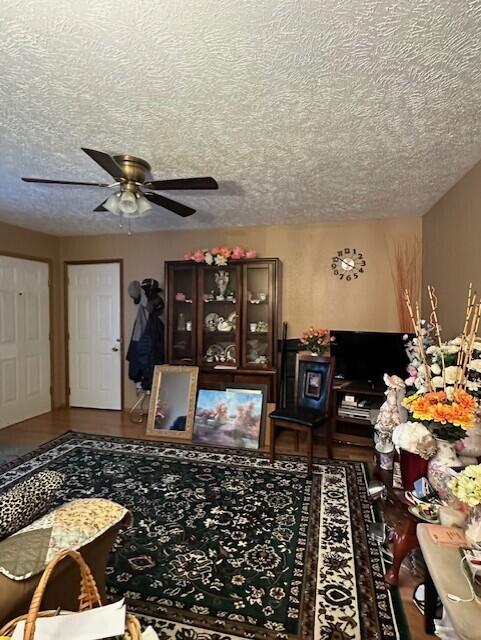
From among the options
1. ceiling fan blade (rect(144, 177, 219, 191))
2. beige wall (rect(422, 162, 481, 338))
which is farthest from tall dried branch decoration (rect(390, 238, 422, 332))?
ceiling fan blade (rect(144, 177, 219, 191))

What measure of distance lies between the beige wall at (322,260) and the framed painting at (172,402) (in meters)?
1.34

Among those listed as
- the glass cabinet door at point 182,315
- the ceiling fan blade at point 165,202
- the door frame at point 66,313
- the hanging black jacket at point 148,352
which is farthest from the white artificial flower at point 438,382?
Result: the door frame at point 66,313

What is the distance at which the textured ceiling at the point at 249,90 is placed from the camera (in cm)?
128

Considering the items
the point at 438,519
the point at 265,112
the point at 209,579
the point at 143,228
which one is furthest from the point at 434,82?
the point at 143,228

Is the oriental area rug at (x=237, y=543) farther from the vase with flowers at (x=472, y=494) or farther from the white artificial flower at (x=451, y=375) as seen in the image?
the white artificial flower at (x=451, y=375)

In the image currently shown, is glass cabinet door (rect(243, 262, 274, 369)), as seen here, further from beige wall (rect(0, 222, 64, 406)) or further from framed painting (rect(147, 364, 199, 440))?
beige wall (rect(0, 222, 64, 406))

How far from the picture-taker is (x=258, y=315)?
171 inches

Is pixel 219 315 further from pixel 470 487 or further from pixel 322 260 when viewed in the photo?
pixel 470 487

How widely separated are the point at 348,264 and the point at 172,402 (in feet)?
8.60

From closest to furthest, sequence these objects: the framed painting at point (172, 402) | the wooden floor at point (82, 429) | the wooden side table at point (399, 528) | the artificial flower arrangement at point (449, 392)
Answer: the artificial flower arrangement at point (449, 392) → the wooden side table at point (399, 528) → the wooden floor at point (82, 429) → the framed painting at point (172, 402)

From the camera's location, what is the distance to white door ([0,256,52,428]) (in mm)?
4484

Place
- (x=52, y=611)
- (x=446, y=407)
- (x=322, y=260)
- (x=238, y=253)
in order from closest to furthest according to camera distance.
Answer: (x=52, y=611)
(x=446, y=407)
(x=238, y=253)
(x=322, y=260)

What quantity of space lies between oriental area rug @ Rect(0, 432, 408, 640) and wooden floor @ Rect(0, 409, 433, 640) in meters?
0.32

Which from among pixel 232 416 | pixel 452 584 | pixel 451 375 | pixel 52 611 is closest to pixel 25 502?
pixel 52 611
